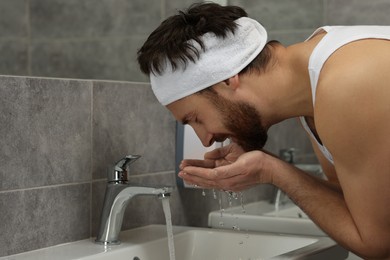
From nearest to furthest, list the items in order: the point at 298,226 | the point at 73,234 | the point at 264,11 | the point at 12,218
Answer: the point at 12,218
the point at 73,234
the point at 298,226
the point at 264,11

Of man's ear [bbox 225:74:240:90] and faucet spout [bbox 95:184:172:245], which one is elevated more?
man's ear [bbox 225:74:240:90]

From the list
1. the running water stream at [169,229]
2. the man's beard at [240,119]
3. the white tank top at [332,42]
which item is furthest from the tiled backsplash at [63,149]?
the white tank top at [332,42]

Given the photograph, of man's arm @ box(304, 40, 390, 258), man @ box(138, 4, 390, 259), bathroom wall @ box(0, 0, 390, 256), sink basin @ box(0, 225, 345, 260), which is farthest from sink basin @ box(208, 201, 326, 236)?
man's arm @ box(304, 40, 390, 258)

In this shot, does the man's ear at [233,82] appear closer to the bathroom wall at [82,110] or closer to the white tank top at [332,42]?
the white tank top at [332,42]

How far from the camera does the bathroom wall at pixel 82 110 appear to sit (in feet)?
4.86

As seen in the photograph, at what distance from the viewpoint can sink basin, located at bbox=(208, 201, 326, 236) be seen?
196 cm

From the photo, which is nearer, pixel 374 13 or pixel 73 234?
pixel 73 234

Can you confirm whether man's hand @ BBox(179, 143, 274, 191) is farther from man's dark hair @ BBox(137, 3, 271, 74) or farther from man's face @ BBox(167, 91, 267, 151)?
man's dark hair @ BBox(137, 3, 271, 74)

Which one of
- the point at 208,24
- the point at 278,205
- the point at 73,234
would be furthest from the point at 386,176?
the point at 278,205

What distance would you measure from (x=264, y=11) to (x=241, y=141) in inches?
24.8

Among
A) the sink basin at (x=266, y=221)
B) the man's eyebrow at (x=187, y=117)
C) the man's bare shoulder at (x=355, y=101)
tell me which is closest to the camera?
the man's bare shoulder at (x=355, y=101)

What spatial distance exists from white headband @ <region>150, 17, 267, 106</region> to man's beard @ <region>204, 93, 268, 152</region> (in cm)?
5

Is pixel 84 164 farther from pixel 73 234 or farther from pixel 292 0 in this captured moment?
pixel 292 0

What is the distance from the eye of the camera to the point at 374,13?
201 cm
